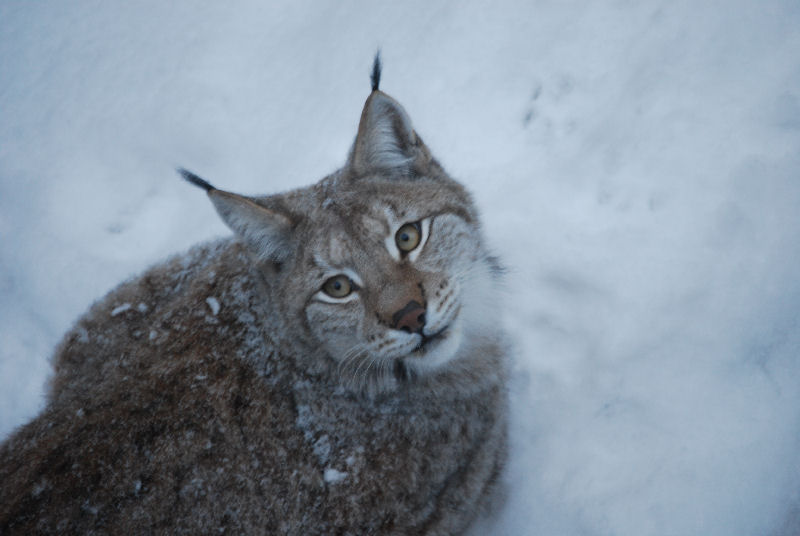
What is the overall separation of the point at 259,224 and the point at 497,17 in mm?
3276

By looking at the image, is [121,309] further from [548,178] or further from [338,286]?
[548,178]

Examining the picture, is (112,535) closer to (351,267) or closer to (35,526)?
(35,526)

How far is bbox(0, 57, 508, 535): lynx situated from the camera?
228 cm

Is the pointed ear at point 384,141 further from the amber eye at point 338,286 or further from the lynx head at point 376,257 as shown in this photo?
the amber eye at point 338,286

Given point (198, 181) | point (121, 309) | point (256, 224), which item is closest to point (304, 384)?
point (256, 224)

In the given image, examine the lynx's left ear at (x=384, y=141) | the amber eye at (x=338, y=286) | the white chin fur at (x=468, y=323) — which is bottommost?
the white chin fur at (x=468, y=323)

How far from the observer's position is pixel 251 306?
2.68 metres

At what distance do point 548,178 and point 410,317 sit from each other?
2176 millimetres

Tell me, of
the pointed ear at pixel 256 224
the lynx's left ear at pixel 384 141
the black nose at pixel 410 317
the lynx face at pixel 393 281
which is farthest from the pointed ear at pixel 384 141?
the black nose at pixel 410 317

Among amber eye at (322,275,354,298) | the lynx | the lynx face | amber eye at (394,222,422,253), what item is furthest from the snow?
amber eye at (394,222,422,253)

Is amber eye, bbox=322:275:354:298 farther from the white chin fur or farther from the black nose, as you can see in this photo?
the white chin fur

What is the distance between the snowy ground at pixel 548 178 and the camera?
2.98 m

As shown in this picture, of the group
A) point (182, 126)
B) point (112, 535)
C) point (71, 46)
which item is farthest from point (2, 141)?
point (112, 535)

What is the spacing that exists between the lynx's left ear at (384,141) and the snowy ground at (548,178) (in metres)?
1.30
